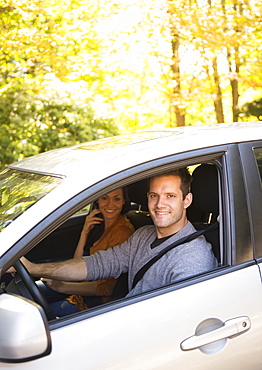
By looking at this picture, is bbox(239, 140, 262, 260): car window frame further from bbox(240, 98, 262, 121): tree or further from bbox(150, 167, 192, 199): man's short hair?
bbox(240, 98, 262, 121): tree

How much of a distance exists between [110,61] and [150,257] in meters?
5.64

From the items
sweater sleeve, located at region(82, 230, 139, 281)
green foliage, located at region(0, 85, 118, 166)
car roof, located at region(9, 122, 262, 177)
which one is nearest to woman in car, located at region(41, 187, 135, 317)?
sweater sleeve, located at region(82, 230, 139, 281)

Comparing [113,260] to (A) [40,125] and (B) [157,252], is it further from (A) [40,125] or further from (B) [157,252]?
(A) [40,125]

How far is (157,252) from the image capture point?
2580mm

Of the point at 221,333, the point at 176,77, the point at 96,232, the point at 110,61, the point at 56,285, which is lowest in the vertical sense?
the point at 221,333

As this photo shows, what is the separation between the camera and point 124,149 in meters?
2.25

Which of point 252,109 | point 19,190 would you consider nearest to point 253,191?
point 19,190

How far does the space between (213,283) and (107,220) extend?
1.44m

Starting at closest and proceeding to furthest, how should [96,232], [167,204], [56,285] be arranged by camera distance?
[167,204], [56,285], [96,232]

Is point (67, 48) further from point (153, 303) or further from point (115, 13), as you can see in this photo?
point (153, 303)

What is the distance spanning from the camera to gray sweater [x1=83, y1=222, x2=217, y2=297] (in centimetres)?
231

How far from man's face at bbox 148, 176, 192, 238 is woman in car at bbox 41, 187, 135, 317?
68 cm

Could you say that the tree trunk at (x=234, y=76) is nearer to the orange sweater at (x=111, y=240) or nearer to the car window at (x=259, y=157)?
the orange sweater at (x=111, y=240)

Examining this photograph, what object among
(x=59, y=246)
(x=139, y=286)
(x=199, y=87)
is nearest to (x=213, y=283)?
(x=139, y=286)
